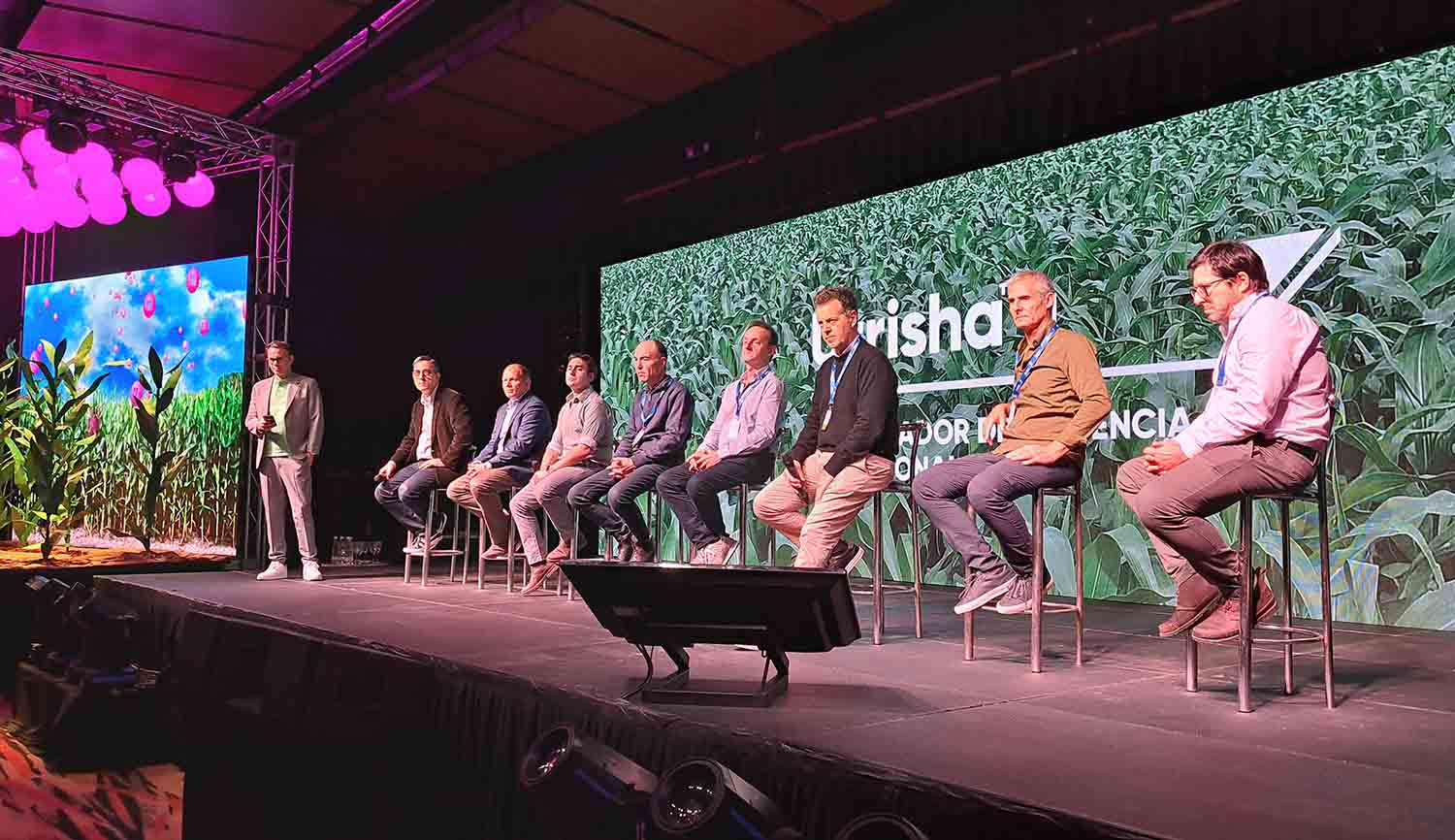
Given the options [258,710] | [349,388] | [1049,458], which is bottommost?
[258,710]

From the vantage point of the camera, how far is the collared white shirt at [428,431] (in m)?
6.08

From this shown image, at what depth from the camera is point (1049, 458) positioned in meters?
3.09

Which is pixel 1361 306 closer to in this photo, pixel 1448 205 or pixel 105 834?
pixel 1448 205

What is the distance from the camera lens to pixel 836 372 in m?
3.80

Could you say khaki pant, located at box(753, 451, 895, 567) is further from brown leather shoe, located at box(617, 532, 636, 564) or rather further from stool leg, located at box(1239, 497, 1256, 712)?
brown leather shoe, located at box(617, 532, 636, 564)

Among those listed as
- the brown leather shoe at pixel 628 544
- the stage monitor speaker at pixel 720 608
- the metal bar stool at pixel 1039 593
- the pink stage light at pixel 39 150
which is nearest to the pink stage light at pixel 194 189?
the pink stage light at pixel 39 150

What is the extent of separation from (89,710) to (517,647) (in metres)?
1.84

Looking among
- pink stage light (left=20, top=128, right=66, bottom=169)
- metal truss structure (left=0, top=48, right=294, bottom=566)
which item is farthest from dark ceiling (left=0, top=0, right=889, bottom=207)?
pink stage light (left=20, top=128, right=66, bottom=169)

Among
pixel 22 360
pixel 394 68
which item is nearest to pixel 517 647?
pixel 394 68

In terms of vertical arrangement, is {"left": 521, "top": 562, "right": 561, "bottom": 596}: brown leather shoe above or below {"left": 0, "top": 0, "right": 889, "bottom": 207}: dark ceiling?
below

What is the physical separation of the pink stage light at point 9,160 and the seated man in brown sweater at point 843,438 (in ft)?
17.8

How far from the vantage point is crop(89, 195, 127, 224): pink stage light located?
6797mm

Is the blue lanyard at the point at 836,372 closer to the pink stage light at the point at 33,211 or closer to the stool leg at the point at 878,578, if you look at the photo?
the stool leg at the point at 878,578

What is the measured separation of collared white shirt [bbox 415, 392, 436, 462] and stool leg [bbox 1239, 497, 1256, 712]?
15.3ft
